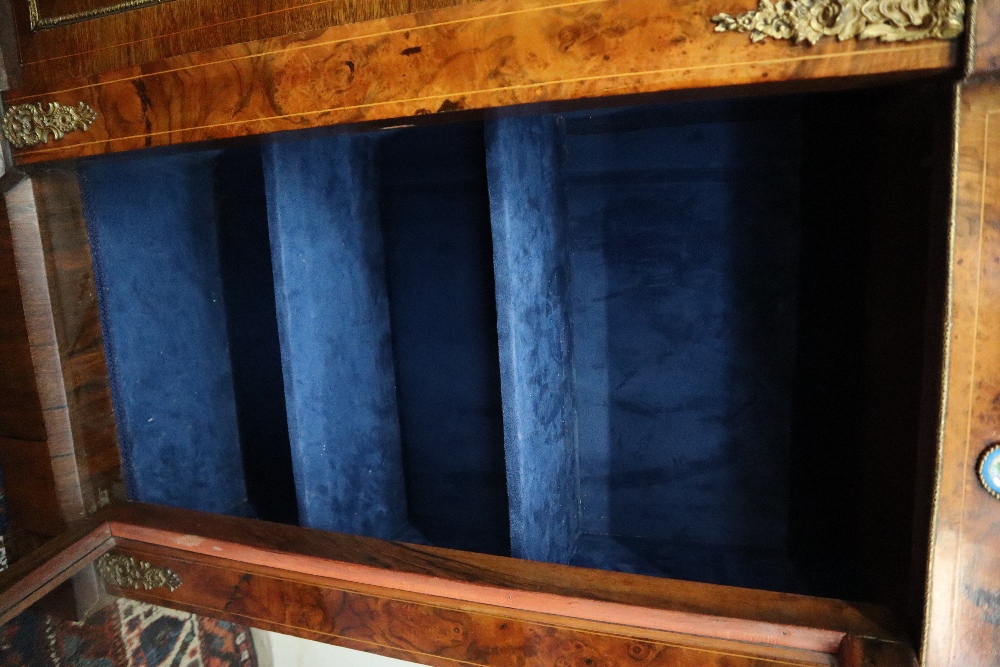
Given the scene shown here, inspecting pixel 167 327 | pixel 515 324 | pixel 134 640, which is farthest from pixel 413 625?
pixel 167 327

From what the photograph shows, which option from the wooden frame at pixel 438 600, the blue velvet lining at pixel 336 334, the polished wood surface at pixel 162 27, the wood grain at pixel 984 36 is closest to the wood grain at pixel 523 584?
the wooden frame at pixel 438 600

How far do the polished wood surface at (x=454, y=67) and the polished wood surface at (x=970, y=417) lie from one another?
110mm

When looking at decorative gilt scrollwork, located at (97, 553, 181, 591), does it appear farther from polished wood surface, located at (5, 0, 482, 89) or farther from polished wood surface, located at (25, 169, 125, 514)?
polished wood surface, located at (5, 0, 482, 89)

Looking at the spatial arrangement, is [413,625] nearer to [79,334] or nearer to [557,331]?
[557,331]

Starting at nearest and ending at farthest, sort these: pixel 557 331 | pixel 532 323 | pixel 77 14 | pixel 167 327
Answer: pixel 77 14 < pixel 532 323 < pixel 557 331 < pixel 167 327

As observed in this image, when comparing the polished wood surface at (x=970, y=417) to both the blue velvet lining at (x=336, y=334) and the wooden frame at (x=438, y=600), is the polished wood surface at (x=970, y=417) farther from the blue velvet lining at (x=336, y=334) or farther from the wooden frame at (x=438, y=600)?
the blue velvet lining at (x=336, y=334)

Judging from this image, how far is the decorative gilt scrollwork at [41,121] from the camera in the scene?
119 cm

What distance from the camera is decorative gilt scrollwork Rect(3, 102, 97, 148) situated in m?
1.19

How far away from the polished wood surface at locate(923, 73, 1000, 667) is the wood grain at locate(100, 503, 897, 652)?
99 millimetres

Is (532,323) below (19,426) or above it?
above

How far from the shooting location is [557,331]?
1.69m

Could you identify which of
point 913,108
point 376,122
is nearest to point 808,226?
point 913,108

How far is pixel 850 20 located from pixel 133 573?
5.11 feet

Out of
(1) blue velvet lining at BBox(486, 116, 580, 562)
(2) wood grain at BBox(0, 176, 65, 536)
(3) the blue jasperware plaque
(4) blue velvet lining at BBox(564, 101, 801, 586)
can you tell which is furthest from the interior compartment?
(3) the blue jasperware plaque
